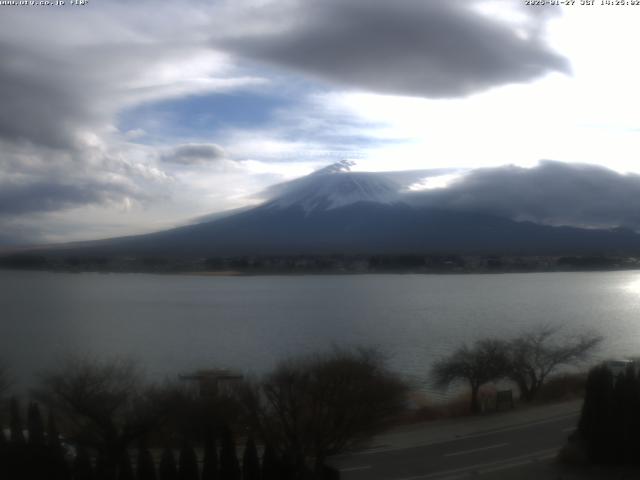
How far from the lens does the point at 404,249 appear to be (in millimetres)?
81375

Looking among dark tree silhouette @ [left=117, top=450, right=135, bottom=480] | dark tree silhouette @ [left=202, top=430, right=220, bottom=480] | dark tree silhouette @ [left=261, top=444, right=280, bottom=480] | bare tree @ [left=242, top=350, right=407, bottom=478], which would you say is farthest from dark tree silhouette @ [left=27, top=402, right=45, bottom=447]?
bare tree @ [left=242, top=350, right=407, bottom=478]

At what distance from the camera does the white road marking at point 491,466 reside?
8.43 meters

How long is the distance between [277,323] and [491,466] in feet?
68.6

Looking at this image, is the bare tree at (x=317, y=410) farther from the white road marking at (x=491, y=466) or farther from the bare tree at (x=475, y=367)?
the bare tree at (x=475, y=367)

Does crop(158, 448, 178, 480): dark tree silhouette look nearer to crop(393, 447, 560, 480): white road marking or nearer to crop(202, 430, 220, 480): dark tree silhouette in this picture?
crop(202, 430, 220, 480): dark tree silhouette

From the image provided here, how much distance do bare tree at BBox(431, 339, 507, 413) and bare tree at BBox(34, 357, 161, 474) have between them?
7054 mm

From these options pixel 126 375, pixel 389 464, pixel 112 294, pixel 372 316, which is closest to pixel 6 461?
pixel 126 375

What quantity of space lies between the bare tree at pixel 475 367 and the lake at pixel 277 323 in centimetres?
205

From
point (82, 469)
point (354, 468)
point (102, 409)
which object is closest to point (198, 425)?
point (102, 409)

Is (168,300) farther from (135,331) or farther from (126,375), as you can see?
(126,375)

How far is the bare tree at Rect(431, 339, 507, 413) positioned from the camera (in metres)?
14.0

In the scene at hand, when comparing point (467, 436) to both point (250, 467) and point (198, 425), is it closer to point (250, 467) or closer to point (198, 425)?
point (198, 425)

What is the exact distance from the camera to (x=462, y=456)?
9445mm

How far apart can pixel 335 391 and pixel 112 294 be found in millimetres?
44069
